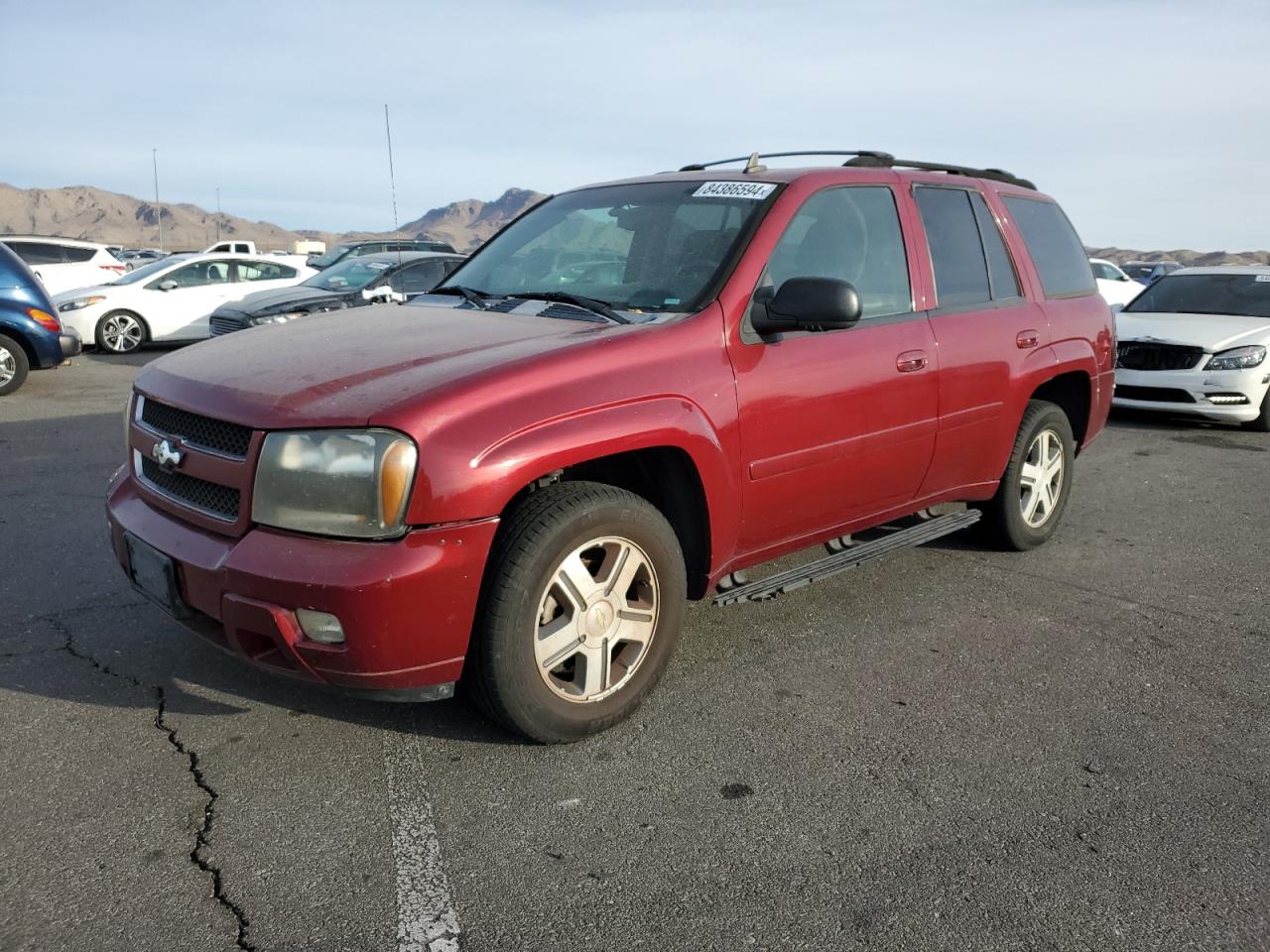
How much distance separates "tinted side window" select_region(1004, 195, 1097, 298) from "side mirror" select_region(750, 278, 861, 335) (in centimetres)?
215

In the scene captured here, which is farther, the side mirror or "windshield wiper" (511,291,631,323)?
"windshield wiper" (511,291,631,323)

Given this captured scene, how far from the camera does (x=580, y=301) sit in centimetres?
385

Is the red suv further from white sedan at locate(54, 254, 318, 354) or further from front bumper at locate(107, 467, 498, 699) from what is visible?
white sedan at locate(54, 254, 318, 354)

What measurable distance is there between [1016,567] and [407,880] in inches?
144

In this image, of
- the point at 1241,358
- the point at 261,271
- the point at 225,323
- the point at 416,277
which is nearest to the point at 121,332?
the point at 261,271

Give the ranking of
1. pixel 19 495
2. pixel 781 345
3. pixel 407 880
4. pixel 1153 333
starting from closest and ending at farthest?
pixel 407 880 < pixel 781 345 < pixel 19 495 < pixel 1153 333

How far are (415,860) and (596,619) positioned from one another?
897mm

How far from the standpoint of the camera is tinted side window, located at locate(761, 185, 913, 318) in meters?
3.92

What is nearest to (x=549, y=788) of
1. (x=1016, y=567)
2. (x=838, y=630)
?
(x=838, y=630)

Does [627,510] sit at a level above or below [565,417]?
below

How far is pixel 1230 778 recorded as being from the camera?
3176mm

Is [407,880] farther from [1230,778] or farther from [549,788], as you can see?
[1230,778]

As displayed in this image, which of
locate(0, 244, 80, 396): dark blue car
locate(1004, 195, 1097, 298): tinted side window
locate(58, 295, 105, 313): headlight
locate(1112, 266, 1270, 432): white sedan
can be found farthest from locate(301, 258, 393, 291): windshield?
locate(1004, 195, 1097, 298): tinted side window

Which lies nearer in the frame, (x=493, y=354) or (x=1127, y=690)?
(x=493, y=354)
